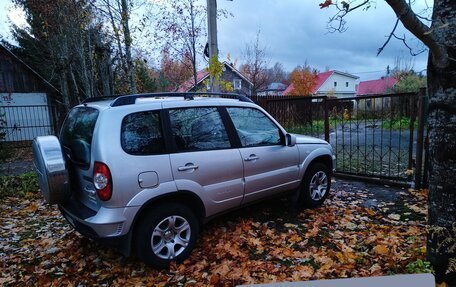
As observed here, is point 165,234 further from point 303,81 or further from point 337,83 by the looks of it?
point 337,83

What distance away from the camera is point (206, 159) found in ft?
11.8

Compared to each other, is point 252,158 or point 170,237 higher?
point 252,158

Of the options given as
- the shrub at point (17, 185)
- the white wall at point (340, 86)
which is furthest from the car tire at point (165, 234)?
the white wall at point (340, 86)

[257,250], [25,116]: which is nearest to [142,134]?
[257,250]

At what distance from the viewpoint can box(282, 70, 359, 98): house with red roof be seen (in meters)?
51.1

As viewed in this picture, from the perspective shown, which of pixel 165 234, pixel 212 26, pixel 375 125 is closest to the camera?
pixel 165 234

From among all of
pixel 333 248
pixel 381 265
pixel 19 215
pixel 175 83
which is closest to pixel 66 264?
pixel 19 215

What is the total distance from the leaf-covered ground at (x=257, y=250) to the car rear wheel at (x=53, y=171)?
0.94m

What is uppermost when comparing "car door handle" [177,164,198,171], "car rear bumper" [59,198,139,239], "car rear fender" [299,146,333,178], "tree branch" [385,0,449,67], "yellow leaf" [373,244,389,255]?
"tree branch" [385,0,449,67]

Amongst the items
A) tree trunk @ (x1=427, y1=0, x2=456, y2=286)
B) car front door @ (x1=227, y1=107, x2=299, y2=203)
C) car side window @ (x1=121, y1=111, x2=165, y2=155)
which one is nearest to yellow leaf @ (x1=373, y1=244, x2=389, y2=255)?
tree trunk @ (x1=427, y1=0, x2=456, y2=286)

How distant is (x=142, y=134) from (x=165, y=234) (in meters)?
1.14

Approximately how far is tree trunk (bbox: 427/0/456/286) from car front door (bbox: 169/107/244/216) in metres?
2.11

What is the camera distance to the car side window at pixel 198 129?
352cm

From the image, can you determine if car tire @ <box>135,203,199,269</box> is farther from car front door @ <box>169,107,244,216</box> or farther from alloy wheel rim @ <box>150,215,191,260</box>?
car front door @ <box>169,107,244,216</box>
